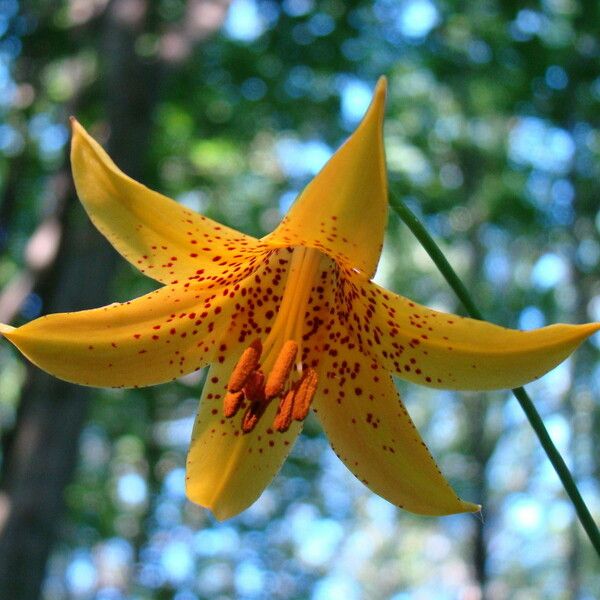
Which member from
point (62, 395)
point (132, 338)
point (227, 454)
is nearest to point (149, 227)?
point (132, 338)

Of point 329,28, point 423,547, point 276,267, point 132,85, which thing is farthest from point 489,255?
point 423,547

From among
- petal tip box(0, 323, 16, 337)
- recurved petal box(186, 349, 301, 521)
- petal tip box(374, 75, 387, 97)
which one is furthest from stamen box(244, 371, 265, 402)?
petal tip box(374, 75, 387, 97)

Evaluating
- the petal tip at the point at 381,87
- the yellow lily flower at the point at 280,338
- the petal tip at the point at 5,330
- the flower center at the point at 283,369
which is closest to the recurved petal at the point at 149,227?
the yellow lily flower at the point at 280,338

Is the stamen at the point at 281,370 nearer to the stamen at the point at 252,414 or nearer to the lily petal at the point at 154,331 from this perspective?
the stamen at the point at 252,414

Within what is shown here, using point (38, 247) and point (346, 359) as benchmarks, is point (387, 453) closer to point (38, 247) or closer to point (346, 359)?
point (346, 359)

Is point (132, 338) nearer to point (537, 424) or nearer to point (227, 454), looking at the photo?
point (227, 454)

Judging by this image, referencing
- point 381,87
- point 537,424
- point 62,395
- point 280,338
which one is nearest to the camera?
point 381,87
